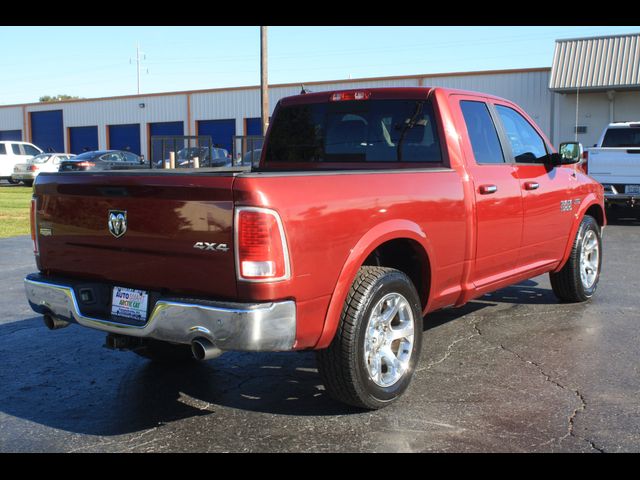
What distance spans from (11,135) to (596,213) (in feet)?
154

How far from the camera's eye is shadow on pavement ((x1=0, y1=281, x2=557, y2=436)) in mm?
4168

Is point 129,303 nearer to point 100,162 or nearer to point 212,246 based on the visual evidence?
point 212,246

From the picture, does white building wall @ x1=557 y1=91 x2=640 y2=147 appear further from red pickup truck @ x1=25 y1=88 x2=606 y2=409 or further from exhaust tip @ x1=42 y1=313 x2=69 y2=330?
exhaust tip @ x1=42 y1=313 x2=69 y2=330

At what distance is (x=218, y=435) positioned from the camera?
3.84 metres

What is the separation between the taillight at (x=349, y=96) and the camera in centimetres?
538

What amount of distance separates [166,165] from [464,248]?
19727mm

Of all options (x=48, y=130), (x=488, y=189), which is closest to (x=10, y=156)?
(x=48, y=130)

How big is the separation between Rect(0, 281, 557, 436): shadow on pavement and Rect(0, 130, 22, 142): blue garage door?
45095 mm

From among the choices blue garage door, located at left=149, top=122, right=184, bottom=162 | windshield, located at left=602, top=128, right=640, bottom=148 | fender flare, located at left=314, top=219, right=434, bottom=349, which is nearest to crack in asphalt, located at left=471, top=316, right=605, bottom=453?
fender flare, located at left=314, top=219, right=434, bottom=349

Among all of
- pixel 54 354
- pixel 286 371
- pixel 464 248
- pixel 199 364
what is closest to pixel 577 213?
pixel 464 248

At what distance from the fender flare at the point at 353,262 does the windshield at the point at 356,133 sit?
0.98 metres

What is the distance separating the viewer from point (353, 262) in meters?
3.88

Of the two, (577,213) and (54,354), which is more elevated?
(577,213)
